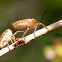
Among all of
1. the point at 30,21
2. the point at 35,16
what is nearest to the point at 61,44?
the point at 30,21

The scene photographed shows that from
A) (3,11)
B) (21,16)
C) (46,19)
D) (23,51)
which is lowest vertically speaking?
(23,51)

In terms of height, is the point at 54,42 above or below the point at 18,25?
below

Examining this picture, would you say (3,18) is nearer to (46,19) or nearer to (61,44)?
(46,19)

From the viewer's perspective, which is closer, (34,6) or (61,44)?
(61,44)

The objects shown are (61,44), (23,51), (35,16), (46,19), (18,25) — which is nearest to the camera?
(18,25)

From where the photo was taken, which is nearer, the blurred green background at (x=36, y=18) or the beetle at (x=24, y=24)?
the beetle at (x=24, y=24)

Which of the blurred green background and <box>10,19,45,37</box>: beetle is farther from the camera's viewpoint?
the blurred green background

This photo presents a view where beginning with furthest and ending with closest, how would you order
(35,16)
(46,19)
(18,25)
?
(35,16) < (46,19) < (18,25)

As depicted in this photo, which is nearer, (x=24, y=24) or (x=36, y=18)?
(x=24, y=24)
